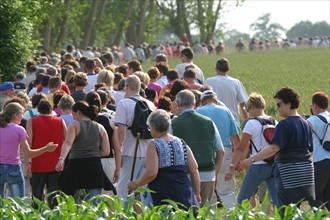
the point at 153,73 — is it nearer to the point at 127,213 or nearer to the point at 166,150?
the point at 166,150

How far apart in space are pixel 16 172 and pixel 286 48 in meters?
84.1

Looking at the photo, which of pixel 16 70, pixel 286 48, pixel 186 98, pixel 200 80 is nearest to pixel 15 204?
pixel 186 98

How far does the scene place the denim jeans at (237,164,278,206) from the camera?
12.4 meters

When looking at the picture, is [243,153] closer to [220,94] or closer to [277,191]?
[277,191]

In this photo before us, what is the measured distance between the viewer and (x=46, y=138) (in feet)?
42.5

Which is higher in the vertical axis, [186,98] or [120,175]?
[186,98]

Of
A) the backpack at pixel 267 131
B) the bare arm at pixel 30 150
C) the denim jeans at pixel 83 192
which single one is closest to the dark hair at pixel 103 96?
the bare arm at pixel 30 150

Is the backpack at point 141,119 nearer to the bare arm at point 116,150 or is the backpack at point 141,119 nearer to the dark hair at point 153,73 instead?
the bare arm at point 116,150

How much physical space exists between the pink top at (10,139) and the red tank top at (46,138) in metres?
0.38

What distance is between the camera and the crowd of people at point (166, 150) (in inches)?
410

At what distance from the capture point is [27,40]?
2752 cm

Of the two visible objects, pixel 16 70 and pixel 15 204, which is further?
pixel 16 70

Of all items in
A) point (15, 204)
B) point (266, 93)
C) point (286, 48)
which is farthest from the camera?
point (286, 48)

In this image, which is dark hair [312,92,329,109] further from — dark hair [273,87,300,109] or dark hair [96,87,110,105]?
dark hair [96,87,110,105]
